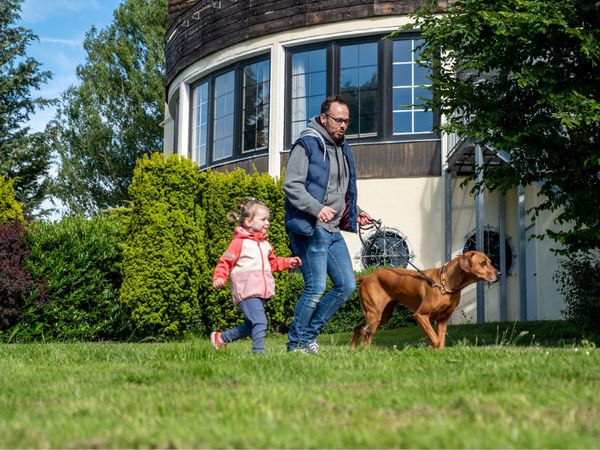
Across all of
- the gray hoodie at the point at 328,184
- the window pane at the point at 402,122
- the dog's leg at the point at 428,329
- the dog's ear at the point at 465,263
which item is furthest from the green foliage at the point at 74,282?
the gray hoodie at the point at 328,184

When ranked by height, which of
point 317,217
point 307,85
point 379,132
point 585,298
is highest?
point 307,85

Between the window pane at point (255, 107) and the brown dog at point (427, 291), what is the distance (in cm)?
954

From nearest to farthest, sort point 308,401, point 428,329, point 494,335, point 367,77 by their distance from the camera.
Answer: point 308,401
point 428,329
point 494,335
point 367,77

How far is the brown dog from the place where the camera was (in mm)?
8266

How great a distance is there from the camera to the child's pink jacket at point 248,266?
717cm

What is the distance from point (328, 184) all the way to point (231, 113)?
12136mm

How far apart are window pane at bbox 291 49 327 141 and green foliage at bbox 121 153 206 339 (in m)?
4.10

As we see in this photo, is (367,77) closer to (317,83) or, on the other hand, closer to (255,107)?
(317,83)

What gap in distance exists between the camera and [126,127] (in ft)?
114

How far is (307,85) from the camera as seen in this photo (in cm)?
1756

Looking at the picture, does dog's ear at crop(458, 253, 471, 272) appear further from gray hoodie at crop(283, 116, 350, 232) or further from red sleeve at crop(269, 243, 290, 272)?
red sleeve at crop(269, 243, 290, 272)

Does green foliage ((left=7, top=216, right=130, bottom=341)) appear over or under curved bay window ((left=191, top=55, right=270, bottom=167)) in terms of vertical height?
under

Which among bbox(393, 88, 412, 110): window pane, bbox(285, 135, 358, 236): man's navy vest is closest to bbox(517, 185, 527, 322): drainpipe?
bbox(393, 88, 412, 110): window pane

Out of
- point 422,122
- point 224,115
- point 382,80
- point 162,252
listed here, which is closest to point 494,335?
point 162,252
